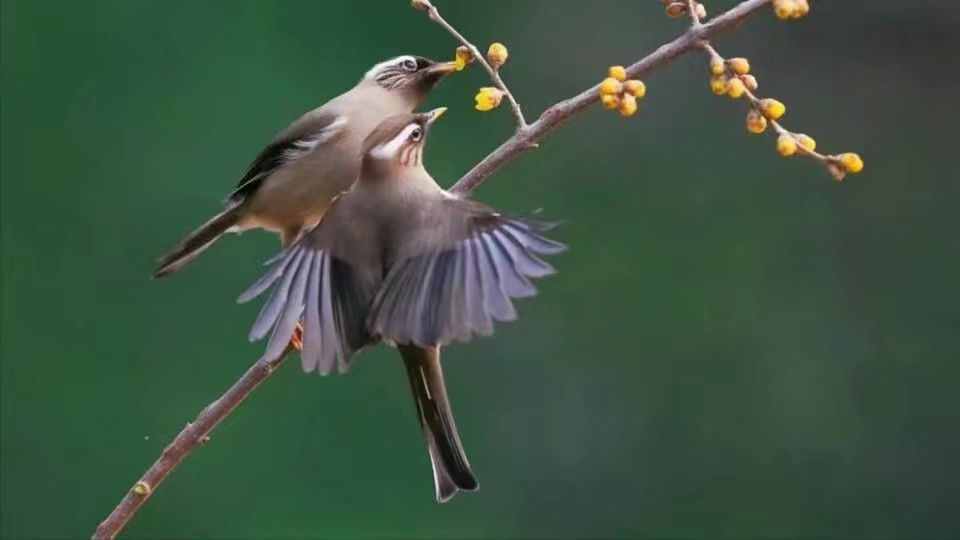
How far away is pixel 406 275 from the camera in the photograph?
1695mm

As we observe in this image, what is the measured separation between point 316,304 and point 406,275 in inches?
4.0

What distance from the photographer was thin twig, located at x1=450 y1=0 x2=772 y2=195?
164 centimetres

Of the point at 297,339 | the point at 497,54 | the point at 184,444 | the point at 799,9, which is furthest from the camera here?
the point at 297,339

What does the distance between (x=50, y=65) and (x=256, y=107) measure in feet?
1.37

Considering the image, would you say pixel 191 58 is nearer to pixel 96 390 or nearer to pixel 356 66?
pixel 356 66

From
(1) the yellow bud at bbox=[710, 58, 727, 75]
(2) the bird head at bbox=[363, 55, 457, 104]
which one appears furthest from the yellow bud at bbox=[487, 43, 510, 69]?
(2) the bird head at bbox=[363, 55, 457, 104]

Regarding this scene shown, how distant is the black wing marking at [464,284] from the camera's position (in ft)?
5.22

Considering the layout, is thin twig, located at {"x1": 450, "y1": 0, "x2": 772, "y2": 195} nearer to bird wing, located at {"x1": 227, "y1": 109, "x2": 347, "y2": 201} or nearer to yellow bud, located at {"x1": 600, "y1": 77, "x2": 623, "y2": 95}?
yellow bud, located at {"x1": 600, "y1": 77, "x2": 623, "y2": 95}

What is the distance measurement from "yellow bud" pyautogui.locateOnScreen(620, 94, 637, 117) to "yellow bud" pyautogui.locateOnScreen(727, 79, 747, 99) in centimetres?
9

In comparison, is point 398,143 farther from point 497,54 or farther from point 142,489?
point 142,489

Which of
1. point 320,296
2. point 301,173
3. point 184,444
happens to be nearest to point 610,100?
point 320,296

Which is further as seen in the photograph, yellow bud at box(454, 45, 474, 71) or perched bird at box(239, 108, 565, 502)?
yellow bud at box(454, 45, 474, 71)

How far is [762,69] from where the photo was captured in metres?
3.86

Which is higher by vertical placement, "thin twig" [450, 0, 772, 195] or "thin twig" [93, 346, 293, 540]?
"thin twig" [450, 0, 772, 195]
